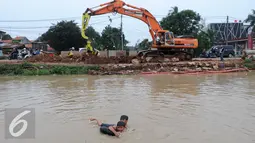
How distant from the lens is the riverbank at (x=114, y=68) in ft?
64.4

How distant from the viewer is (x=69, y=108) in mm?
8430

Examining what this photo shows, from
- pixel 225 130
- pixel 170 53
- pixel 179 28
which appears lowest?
pixel 225 130

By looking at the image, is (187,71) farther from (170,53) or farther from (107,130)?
(107,130)

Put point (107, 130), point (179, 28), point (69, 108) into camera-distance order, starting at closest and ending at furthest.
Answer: point (107, 130), point (69, 108), point (179, 28)

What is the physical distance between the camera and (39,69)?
2003 cm

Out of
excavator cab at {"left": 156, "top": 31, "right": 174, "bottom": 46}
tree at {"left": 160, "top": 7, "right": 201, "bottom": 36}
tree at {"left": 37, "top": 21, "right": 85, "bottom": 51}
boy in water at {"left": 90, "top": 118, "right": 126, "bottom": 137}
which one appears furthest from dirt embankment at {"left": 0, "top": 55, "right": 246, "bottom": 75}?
tree at {"left": 37, "top": 21, "right": 85, "bottom": 51}

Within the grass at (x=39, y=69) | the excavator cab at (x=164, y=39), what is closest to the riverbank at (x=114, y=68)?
the grass at (x=39, y=69)

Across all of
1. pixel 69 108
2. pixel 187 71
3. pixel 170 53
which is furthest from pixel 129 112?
pixel 170 53

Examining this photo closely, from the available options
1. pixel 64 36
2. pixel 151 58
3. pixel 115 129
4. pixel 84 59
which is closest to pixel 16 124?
pixel 115 129

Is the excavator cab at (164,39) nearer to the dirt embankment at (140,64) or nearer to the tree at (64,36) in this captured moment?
the dirt embankment at (140,64)

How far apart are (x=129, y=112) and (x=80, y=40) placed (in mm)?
40406

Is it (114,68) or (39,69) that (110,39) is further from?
(39,69)

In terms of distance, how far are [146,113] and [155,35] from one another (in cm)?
1578

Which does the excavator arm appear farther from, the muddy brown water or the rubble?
the muddy brown water
